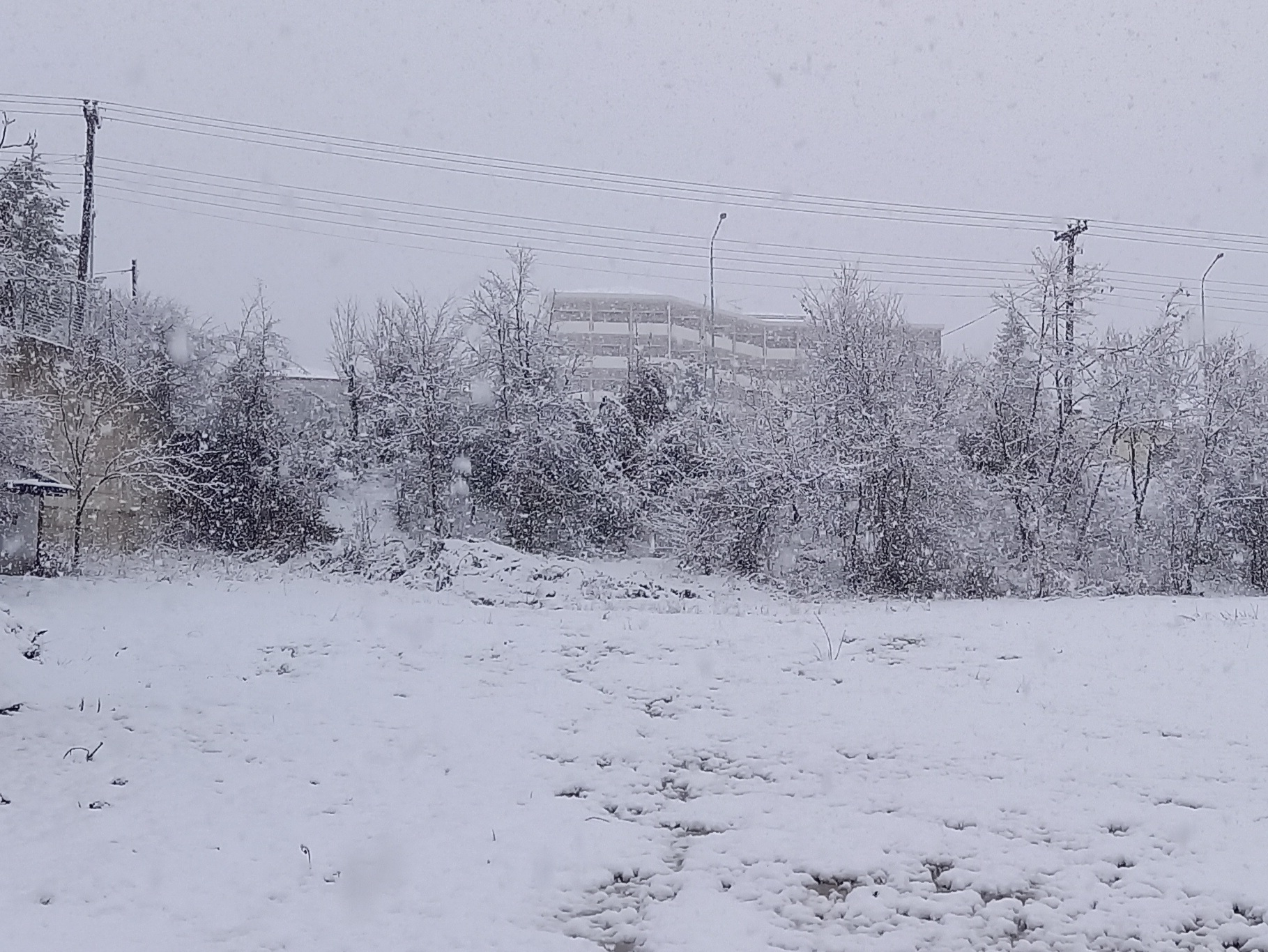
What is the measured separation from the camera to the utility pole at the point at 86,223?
2839cm

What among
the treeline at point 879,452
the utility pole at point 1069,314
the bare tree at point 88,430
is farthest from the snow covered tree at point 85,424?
the utility pole at point 1069,314

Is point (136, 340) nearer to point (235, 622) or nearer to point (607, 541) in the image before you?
point (607, 541)

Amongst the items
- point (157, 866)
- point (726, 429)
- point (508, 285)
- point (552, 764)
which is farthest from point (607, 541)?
point (157, 866)

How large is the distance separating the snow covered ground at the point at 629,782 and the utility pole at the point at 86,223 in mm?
15908

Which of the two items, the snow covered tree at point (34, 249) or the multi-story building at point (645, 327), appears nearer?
the snow covered tree at point (34, 249)

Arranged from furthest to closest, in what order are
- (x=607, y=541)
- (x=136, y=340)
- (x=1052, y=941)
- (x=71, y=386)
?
1. (x=136, y=340)
2. (x=607, y=541)
3. (x=71, y=386)
4. (x=1052, y=941)

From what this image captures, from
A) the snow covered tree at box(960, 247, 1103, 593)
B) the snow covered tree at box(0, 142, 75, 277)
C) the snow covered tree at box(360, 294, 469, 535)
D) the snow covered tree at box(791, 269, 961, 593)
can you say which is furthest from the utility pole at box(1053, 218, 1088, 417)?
the snow covered tree at box(0, 142, 75, 277)

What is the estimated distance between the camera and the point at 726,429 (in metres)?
29.5

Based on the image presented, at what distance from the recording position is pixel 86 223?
99.3 feet

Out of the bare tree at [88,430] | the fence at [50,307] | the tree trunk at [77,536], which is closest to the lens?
the tree trunk at [77,536]

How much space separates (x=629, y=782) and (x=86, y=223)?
1093 inches

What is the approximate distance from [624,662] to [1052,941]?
7.07m

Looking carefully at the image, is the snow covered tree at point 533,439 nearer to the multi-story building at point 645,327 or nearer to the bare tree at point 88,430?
the bare tree at point 88,430

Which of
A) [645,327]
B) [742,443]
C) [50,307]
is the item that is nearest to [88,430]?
[50,307]
